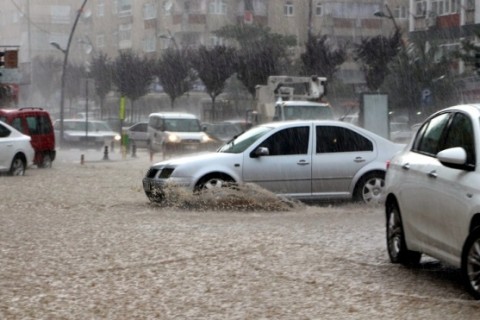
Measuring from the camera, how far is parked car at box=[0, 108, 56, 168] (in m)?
31.1

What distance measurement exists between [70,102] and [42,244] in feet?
266

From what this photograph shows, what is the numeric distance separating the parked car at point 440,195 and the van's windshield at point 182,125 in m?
28.1

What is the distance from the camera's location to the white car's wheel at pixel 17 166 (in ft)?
89.2

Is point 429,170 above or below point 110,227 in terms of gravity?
above

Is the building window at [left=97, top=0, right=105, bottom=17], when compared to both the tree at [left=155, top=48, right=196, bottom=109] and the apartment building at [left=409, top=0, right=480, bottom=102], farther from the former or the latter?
the apartment building at [left=409, top=0, right=480, bottom=102]

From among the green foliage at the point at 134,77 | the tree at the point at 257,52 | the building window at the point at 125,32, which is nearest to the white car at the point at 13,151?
the tree at the point at 257,52

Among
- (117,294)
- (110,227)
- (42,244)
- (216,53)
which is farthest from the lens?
(216,53)

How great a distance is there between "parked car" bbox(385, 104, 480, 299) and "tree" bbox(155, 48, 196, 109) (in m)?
63.3

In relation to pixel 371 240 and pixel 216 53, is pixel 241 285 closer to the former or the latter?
pixel 371 240

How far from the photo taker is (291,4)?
90.6m

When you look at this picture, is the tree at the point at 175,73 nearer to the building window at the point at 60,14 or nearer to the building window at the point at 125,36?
the building window at the point at 125,36

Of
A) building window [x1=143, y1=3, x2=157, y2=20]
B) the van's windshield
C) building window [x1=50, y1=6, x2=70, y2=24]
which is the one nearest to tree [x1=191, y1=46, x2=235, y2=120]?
building window [x1=143, y1=3, x2=157, y2=20]

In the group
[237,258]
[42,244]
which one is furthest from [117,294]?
[42,244]

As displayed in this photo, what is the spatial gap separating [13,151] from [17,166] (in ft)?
1.98
